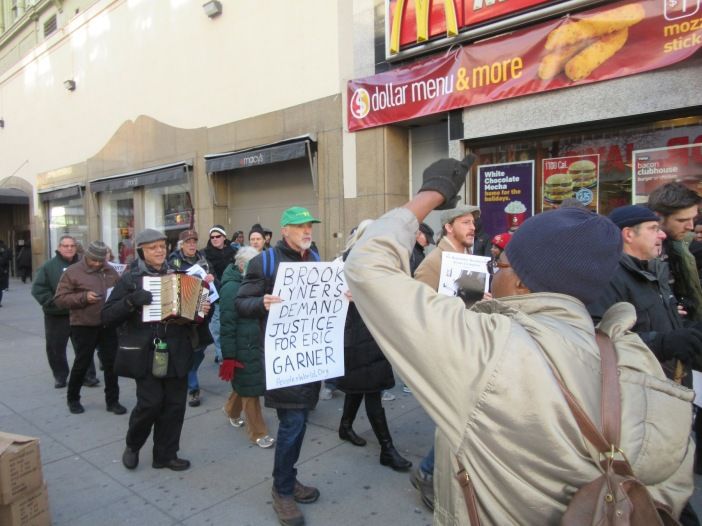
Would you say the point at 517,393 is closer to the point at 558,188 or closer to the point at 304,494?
the point at 304,494

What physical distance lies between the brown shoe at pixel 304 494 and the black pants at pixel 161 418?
117cm

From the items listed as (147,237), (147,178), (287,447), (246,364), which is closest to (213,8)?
(147,178)

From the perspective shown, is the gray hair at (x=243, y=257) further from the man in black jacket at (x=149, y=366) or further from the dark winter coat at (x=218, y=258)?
the dark winter coat at (x=218, y=258)

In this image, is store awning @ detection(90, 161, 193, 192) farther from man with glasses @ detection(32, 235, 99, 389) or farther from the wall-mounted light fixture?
man with glasses @ detection(32, 235, 99, 389)

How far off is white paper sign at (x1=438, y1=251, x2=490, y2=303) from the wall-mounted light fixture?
11.1 m

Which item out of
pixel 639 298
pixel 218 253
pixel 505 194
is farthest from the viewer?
pixel 218 253

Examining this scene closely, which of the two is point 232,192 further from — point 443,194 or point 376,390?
point 443,194

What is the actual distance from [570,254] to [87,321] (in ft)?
17.8

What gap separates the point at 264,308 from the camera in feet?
10.9

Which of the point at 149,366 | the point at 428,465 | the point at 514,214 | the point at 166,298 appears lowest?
the point at 428,465

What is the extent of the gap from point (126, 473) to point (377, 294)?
3.69 m

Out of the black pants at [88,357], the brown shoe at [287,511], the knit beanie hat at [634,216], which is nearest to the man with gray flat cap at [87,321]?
the black pants at [88,357]

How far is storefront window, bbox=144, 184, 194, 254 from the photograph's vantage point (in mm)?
13820

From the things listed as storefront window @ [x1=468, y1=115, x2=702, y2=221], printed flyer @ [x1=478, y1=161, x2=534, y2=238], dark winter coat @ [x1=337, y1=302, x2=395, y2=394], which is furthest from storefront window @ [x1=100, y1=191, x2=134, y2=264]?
dark winter coat @ [x1=337, y1=302, x2=395, y2=394]
